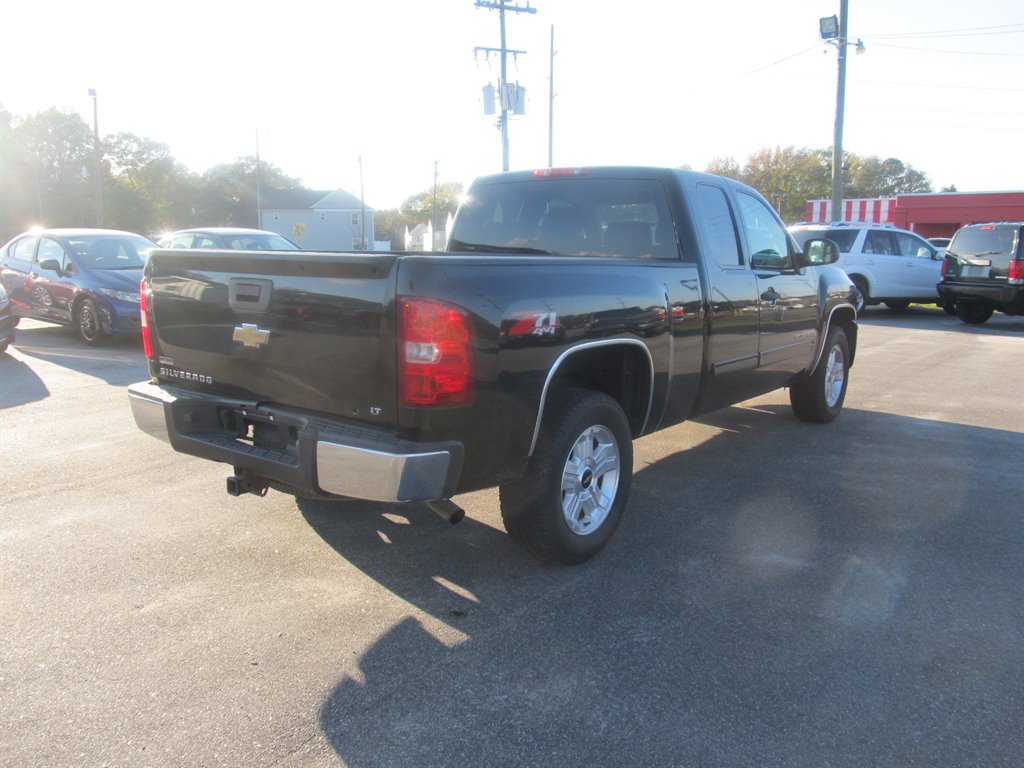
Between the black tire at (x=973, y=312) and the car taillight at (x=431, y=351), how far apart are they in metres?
15.7

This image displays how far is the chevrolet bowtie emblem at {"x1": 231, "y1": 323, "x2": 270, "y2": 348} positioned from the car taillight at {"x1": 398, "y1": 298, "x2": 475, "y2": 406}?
2.62ft

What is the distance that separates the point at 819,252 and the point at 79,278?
9.55 meters

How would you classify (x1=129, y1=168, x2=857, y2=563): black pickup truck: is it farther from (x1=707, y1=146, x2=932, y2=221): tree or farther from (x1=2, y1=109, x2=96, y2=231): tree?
(x1=2, y1=109, x2=96, y2=231): tree

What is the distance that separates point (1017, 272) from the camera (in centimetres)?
1477

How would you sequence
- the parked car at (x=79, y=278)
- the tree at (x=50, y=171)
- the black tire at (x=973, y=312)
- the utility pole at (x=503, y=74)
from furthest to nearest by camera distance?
1. the tree at (x=50, y=171)
2. the utility pole at (x=503, y=74)
3. the black tire at (x=973, y=312)
4. the parked car at (x=79, y=278)

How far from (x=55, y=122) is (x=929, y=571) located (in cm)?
8202

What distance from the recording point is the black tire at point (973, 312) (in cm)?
1588

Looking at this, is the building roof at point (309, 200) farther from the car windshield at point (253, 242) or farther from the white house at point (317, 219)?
the car windshield at point (253, 242)

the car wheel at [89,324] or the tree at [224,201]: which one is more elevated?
the tree at [224,201]

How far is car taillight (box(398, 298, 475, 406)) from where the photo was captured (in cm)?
300

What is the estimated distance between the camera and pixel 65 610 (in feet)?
11.3

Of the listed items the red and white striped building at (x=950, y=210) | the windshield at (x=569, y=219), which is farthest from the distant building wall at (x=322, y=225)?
the windshield at (x=569, y=219)

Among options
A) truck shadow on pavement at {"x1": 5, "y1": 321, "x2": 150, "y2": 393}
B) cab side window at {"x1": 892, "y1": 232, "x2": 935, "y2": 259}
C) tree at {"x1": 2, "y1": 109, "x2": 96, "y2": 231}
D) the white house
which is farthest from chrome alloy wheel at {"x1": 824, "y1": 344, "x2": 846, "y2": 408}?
tree at {"x1": 2, "y1": 109, "x2": 96, "y2": 231}

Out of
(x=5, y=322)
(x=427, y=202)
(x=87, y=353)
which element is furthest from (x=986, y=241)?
(x=427, y=202)
